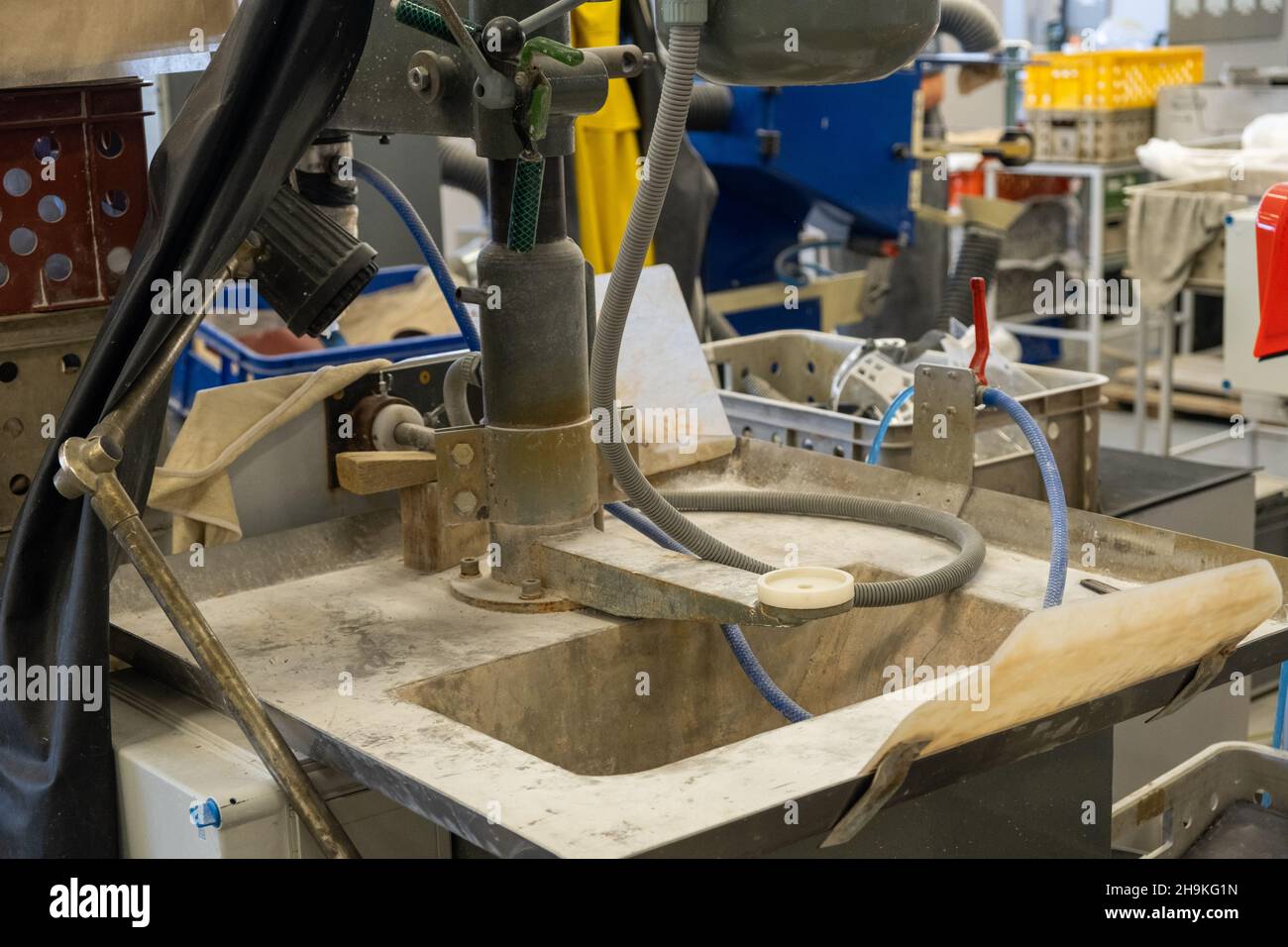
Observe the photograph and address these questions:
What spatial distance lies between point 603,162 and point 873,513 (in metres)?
1.58

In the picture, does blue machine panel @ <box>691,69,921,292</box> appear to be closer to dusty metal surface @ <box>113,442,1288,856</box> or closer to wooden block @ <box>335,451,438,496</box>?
dusty metal surface @ <box>113,442,1288,856</box>

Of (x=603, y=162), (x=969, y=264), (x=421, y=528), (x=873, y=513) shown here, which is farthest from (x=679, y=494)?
(x=969, y=264)

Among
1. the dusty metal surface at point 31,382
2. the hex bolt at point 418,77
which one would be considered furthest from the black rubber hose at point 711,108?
the hex bolt at point 418,77

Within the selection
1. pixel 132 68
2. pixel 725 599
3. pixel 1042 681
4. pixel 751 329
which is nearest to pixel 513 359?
pixel 725 599

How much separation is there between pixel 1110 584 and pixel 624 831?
0.68 meters

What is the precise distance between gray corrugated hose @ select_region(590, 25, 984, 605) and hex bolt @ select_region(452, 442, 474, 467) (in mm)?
145

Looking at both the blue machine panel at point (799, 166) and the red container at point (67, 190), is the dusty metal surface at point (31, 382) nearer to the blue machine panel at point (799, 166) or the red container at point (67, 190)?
the red container at point (67, 190)

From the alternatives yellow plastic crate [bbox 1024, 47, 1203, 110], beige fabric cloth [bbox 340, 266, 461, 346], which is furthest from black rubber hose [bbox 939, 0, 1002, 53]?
beige fabric cloth [bbox 340, 266, 461, 346]

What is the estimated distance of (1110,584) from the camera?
4.83ft

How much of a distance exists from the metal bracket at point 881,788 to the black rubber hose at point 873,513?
40 cm

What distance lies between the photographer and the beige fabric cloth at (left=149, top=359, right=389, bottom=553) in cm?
156

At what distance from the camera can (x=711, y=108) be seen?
346 centimetres
